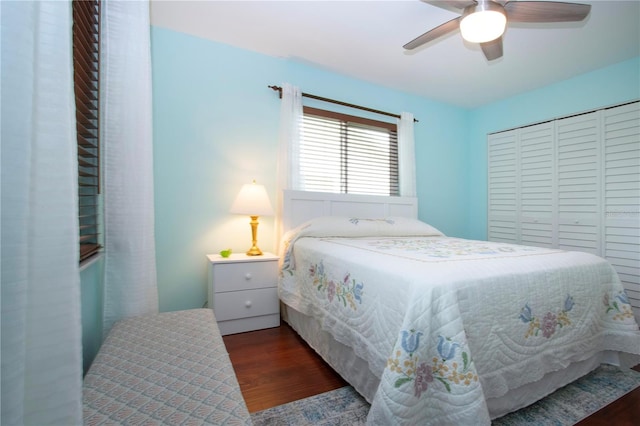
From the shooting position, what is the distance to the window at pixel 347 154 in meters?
3.00

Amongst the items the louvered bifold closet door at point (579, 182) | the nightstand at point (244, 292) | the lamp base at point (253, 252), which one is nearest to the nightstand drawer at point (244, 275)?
the nightstand at point (244, 292)

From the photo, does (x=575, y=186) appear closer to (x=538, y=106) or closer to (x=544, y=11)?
(x=538, y=106)

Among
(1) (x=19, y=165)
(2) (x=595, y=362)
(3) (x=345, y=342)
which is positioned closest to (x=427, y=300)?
(3) (x=345, y=342)

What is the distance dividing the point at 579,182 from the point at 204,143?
3686 millimetres

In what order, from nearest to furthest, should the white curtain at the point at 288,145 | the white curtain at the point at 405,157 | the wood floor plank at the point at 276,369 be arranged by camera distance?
the wood floor plank at the point at 276,369
the white curtain at the point at 288,145
the white curtain at the point at 405,157

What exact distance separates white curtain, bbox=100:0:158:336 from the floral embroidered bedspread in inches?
39.8

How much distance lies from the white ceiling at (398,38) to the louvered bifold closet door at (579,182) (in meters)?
0.57

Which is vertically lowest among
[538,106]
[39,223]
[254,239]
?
[254,239]

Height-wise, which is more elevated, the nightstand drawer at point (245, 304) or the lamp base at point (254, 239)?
the lamp base at point (254, 239)

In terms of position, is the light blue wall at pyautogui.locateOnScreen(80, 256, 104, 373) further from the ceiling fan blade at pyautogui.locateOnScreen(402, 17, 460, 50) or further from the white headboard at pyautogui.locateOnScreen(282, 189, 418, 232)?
the ceiling fan blade at pyautogui.locateOnScreen(402, 17, 460, 50)

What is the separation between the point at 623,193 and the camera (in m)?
2.75

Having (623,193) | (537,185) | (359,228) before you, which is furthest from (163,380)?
(537,185)

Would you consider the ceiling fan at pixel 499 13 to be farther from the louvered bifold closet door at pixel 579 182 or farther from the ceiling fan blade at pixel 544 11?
the louvered bifold closet door at pixel 579 182

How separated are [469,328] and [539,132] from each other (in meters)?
3.24
